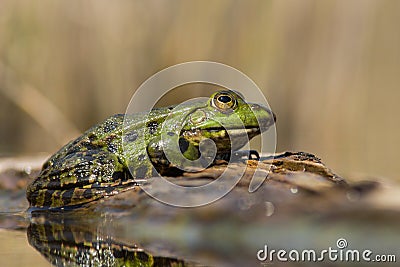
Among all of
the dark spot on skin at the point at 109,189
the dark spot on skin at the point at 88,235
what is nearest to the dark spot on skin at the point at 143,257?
the dark spot on skin at the point at 88,235

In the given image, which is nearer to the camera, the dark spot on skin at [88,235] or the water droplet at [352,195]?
the water droplet at [352,195]

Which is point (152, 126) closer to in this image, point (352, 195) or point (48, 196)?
point (48, 196)

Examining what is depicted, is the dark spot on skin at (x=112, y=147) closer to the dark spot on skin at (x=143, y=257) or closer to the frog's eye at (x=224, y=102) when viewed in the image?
the frog's eye at (x=224, y=102)

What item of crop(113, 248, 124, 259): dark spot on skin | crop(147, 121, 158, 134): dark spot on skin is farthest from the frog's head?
crop(113, 248, 124, 259): dark spot on skin

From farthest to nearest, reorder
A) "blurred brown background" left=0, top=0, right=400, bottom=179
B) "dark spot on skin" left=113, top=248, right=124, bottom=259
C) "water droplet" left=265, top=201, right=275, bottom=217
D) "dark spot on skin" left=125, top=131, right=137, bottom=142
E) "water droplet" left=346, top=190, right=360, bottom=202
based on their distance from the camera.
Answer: "blurred brown background" left=0, top=0, right=400, bottom=179, "dark spot on skin" left=125, top=131, right=137, bottom=142, "water droplet" left=265, top=201, right=275, bottom=217, "dark spot on skin" left=113, top=248, right=124, bottom=259, "water droplet" left=346, top=190, right=360, bottom=202

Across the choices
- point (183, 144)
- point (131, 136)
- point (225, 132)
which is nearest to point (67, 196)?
point (131, 136)

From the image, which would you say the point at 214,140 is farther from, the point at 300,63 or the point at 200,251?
the point at 300,63

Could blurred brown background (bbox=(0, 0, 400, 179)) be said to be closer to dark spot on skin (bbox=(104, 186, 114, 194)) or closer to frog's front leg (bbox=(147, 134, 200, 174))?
A: frog's front leg (bbox=(147, 134, 200, 174))
